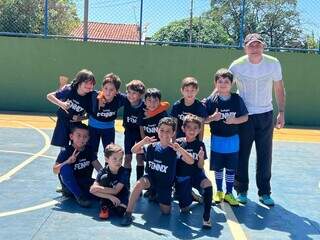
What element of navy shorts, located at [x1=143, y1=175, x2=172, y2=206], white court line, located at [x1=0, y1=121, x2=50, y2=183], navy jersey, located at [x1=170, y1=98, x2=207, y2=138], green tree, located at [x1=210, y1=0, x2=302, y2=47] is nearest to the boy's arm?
navy shorts, located at [x1=143, y1=175, x2=172, y2=206]

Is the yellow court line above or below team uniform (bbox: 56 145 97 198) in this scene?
below

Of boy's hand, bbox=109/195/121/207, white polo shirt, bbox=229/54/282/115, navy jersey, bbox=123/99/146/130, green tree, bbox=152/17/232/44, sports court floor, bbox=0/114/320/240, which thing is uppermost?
green tree, bbox=152/17/232/44

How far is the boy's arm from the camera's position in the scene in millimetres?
5242

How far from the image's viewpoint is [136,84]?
594 cm

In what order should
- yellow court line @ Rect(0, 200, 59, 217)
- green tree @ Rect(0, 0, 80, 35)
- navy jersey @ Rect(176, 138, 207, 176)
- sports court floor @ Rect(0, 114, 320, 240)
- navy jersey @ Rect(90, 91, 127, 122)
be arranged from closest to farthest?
sports court floor @ Rect(0, 114, 320, 240)
yellow court line @ Rect(0, 200, 59, 217)
navy jersey @ Rect(176, 138, 207, 176)
navy jersey @ Rect(90, 91, 127, 122)
green tree @ Rect(0, 0, 80, 35)

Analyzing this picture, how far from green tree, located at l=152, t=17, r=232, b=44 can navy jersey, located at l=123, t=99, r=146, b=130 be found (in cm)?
938

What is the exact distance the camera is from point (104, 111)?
6164mm

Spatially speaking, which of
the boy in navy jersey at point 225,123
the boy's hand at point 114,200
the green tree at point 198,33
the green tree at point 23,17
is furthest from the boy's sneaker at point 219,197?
the green tree at point 23,17

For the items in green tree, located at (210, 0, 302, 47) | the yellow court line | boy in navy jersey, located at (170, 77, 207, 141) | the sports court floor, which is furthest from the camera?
green tree, located at (210, 0, 302, 47)

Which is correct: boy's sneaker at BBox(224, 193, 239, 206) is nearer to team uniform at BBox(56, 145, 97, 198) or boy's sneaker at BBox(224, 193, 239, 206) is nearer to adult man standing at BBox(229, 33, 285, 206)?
adult man standing at BBox(229, 33, 285, 206)

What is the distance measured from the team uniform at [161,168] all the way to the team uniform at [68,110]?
1.16 m

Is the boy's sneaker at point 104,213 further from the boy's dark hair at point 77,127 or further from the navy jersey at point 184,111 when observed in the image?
the navy jersey at point 184,111

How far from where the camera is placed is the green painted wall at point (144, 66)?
600 inches

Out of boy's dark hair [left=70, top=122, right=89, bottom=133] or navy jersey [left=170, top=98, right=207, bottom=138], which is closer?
navy jersey [left=170, top=98, right=207, bottom=138]
